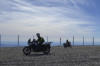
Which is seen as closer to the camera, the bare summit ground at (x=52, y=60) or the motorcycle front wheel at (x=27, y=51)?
the bare summit ground at (x=52, y=60)

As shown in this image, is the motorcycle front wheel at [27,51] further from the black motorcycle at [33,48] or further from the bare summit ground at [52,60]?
the bare summit ground at [52,60]

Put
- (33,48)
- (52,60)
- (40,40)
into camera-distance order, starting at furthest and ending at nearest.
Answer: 1. (33,48)
2. (40,40)
3. (52,60)

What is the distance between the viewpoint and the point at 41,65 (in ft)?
48.6

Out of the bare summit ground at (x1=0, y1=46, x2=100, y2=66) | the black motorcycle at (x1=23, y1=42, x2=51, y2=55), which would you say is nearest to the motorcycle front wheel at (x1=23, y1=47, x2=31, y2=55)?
the black motorcycle at (x1=23, y1=42, x2=51, y2=55)

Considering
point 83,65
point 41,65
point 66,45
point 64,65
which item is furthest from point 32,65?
point 66,45

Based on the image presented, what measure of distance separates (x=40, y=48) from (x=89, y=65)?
42.9 ft

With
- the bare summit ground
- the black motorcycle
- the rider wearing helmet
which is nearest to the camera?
the bare summit ground

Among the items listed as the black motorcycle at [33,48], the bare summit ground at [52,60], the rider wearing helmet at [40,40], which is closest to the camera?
the bare summit ground at [52,60]

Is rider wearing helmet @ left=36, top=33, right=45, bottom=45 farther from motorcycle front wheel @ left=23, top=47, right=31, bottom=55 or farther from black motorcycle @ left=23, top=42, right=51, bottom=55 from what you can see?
motorcycle front wheel @ left=23, top=47, right=31, bottom=55

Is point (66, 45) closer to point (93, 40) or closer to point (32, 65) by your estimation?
point (93, 40)

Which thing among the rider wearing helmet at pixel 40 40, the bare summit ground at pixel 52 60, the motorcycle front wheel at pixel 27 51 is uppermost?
the rider wearing helmet at pixel 40 40

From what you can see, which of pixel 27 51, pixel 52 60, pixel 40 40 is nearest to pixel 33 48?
pixel 27 51

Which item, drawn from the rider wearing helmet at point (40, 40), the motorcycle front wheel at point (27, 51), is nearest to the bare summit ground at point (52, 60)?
the motorcycle front wheel at point (27, 51)

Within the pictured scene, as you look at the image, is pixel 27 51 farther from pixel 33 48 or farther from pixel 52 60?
pixel 52 60
